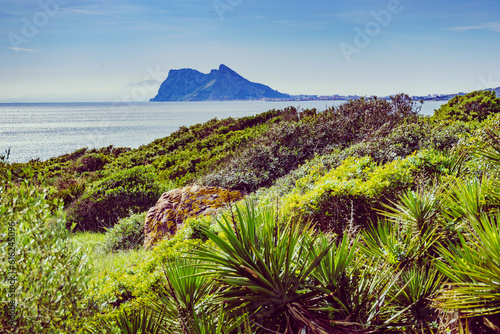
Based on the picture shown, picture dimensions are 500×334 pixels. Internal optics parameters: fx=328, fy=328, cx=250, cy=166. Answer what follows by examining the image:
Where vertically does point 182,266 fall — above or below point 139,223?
above

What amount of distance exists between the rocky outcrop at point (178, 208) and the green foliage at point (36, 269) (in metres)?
5.43

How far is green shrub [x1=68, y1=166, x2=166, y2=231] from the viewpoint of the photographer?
37.6ft

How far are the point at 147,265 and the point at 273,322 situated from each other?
307 centimetres

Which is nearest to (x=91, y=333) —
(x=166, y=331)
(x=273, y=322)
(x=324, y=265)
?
(x=166, y=331)

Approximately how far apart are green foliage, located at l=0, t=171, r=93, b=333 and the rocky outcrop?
5426 mm

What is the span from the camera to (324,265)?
2717 mm

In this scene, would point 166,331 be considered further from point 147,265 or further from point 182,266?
point 147,265

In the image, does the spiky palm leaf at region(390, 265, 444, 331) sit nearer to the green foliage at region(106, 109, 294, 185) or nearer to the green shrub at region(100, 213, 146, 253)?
the green shrub at region(100, 213, 146, 253)

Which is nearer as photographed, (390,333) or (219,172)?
(390,333)

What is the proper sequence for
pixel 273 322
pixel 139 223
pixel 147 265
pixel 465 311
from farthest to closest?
pixel 139 223
pixel 147 265
pixel 273 322
pixel 465 311

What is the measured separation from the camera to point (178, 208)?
8891 millimetres

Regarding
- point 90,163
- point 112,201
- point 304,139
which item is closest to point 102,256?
point 112,201

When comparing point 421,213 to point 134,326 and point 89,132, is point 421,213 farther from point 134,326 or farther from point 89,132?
point 89,132

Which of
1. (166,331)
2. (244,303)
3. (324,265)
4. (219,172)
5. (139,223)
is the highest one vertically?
(324,265)
